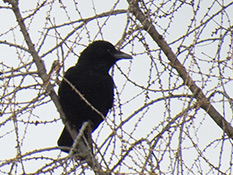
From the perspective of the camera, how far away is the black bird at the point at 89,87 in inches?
211

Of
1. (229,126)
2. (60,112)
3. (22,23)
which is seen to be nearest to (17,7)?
(22,23)

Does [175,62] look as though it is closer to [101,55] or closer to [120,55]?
[120,55]

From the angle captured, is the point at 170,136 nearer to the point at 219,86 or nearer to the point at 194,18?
the point at 219,86

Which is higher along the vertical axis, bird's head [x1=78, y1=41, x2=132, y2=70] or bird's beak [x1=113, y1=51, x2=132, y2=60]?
bird's head [x1=78, y1=41, x2=132, y2=70]

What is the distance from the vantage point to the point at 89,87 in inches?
212

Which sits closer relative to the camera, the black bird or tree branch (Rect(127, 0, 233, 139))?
tree branch (Rect(127, 0, 233, 139))

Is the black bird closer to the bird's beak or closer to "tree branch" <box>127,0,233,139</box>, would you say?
the bird's beak

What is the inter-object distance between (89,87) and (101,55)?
1.66ft

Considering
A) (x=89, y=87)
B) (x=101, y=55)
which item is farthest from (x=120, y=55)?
(x=89, y=87)

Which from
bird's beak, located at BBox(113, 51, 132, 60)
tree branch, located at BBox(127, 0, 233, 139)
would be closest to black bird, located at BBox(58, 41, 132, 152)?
bird's beak, located at BBox(113, 51, 132, 60)

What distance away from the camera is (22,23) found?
4.40m

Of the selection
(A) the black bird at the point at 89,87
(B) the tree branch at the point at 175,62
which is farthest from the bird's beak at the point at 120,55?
(B) the tree branch at the point at 175,62

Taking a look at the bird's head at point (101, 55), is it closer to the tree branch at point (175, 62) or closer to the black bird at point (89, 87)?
the black bird at point (89, 87)

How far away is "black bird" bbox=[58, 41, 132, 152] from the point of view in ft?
17.6
